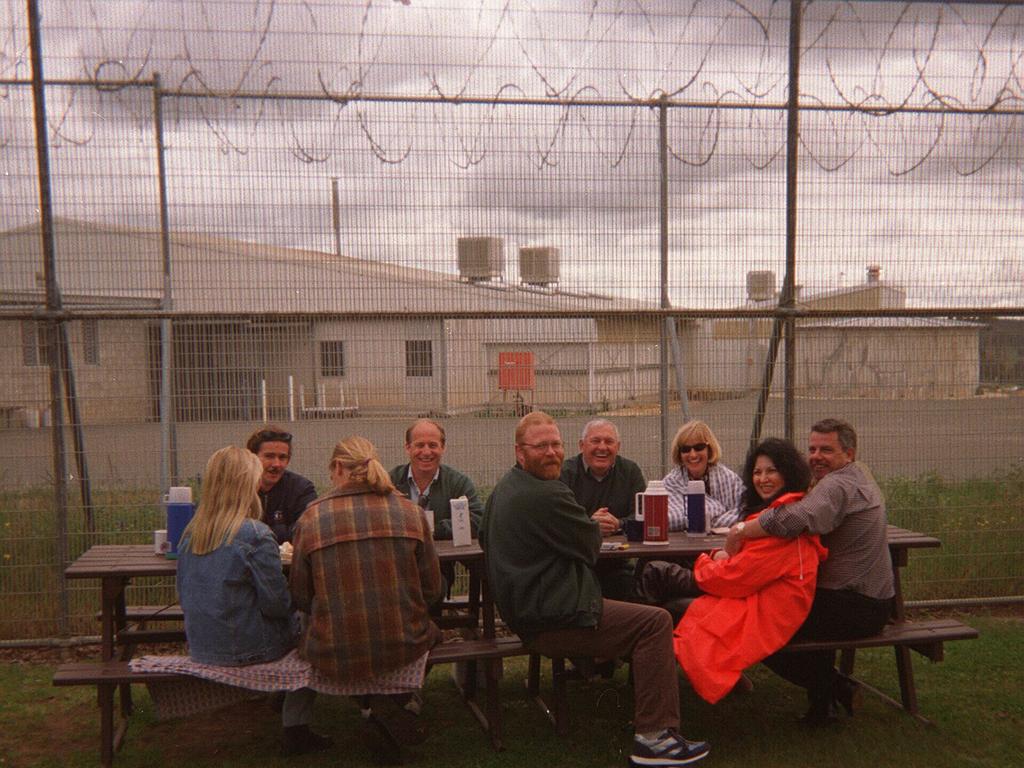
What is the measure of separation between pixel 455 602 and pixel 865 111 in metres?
3.97

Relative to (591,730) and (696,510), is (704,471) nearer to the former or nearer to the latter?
(696,510)

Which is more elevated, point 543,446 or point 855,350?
point 855,350

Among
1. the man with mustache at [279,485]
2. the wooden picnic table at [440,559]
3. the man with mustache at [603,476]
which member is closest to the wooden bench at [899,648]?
the wooden picnic table at [440,559]

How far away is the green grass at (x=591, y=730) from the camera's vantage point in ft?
14.4

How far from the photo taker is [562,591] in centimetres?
420

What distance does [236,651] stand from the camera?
421 centimetres

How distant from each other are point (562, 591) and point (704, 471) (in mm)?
1682

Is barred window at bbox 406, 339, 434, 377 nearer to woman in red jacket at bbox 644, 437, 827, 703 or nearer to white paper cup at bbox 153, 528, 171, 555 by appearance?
white paper cup at bbox 153, 528, 171, 555

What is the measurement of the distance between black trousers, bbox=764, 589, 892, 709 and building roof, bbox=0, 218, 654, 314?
2.47 meters

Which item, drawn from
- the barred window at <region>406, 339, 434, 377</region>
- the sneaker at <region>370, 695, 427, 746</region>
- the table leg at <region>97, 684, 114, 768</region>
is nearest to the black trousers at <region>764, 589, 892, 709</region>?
the sneaker at <region>370, 695, 427, 746</region>

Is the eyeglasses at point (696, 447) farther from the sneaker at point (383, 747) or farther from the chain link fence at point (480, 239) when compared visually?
the sneaker at point (383, 747)

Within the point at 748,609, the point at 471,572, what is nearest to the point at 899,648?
the point at 748,609

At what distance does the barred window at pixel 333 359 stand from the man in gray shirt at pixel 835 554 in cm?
264

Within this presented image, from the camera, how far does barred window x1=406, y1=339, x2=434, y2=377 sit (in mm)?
6125
